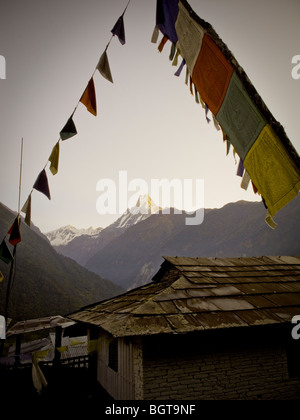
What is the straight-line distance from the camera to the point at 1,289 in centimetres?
3672

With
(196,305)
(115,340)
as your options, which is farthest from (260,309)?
(115,340)

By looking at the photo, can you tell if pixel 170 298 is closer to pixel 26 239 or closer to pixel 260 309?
pixel 260 309

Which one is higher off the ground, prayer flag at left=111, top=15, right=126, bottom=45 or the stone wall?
prayer flag at left=111, top=15, right=126, bottom=45

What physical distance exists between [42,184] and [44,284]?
42683 mm

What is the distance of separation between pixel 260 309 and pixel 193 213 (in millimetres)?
110428

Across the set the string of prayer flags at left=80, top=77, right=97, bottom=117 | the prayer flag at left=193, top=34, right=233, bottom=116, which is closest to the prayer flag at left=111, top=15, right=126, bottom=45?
the string of prayer flags at left=80, top=77, right=97, bottom=117

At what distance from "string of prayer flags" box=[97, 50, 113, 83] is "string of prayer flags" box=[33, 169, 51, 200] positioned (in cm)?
315

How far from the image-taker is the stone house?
18.1 ft

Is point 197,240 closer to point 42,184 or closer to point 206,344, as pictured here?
point 206,344

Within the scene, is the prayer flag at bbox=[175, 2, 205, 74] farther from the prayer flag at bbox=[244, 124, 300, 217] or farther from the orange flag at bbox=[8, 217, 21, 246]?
the orange flag at bbox=[8, 217, 21, 246]

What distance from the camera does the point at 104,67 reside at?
5289mm

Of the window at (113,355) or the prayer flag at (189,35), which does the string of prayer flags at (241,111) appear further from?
the window at (113,355)

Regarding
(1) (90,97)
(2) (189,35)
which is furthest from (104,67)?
(2) (189,35)
